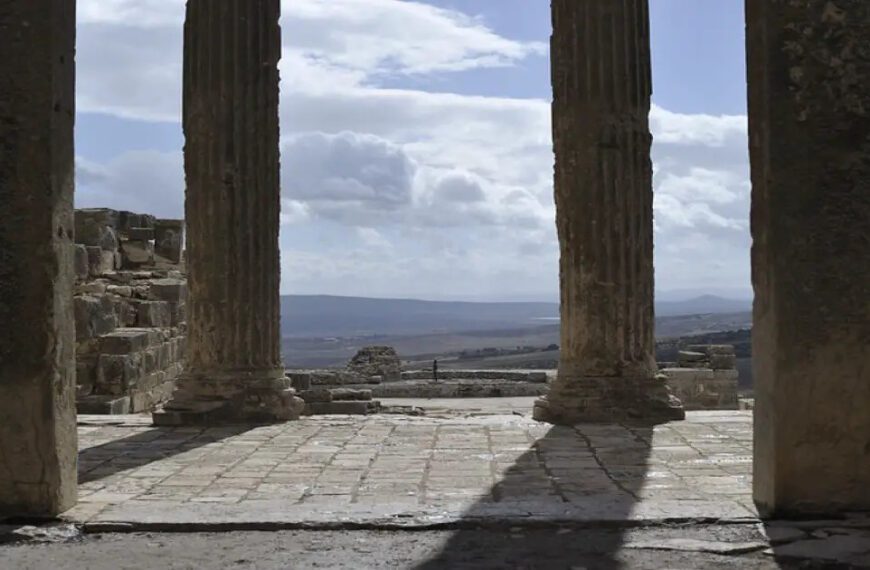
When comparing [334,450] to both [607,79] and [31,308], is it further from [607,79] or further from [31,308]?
[607,79]

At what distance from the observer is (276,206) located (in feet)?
39.0

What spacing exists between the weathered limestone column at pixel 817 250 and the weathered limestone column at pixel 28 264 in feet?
13.2

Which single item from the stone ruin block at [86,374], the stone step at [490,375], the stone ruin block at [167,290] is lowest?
the stone step at [490,375]

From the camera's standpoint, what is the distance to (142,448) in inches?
370

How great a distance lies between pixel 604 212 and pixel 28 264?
6687 millimetres

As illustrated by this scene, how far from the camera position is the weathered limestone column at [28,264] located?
610 cm

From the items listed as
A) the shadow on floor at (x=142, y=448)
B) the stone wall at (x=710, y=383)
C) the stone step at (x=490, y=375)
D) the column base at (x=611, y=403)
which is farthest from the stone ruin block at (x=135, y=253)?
the stone wall at (x=710, y=383)

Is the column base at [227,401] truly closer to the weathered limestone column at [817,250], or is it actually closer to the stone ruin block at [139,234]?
the stone ruin block at [139,234]

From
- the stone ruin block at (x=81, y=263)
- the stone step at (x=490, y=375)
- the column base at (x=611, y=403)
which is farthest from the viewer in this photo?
the stone step at (x=490, y=375)

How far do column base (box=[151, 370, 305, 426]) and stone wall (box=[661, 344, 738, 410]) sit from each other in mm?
11666

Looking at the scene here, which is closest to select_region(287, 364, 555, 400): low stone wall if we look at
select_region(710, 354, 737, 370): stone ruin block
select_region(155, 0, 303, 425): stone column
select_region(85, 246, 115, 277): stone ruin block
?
select_region(710, 354, 737, 370): stone ruin block

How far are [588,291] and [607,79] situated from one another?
88.9 inches

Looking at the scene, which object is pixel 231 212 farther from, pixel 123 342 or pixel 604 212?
pixel 604 212

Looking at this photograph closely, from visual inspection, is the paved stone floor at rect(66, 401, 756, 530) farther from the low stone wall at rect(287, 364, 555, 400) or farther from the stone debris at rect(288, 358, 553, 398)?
the low stone wall at rect(287, 364, 555, 400)
